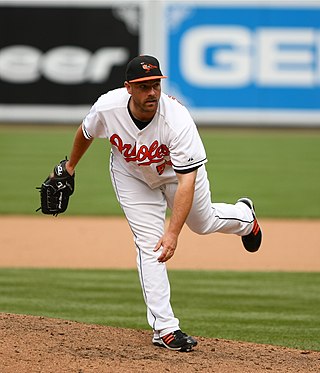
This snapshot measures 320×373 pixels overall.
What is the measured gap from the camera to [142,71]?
569 centimetres

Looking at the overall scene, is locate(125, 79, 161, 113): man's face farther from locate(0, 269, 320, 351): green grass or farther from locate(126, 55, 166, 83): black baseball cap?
locate(0, 269, 320, 351): green grass

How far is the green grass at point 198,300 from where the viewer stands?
7105 mm

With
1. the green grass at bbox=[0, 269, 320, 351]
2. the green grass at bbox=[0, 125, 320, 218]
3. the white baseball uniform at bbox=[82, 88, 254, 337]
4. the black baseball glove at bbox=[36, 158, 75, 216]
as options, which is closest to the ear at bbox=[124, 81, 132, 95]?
the white baseball uniform at bbox=[82, 88, 254, 337]

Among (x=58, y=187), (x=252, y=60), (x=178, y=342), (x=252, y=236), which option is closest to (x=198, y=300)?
(x=252, y=236)

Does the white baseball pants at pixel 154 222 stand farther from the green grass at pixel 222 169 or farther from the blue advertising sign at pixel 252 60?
the blue advertising sign at pixel 252 60

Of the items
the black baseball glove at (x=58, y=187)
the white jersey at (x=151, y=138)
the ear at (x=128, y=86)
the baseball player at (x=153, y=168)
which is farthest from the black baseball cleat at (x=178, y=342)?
the ear at (x=128, y=86)

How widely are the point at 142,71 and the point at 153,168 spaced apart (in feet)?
2.24

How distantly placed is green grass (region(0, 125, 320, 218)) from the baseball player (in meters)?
6.65

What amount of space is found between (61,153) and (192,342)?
1241 cm

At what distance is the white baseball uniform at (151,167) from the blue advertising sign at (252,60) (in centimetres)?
1556

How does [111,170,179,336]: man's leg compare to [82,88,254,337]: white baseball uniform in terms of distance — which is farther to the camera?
[111,170,179,336]: man's leg

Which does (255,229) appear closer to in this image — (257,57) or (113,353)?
(113,353)

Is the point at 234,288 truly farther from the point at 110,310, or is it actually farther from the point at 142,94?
the point at 142,94

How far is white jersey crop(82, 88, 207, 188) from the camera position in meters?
5.84
